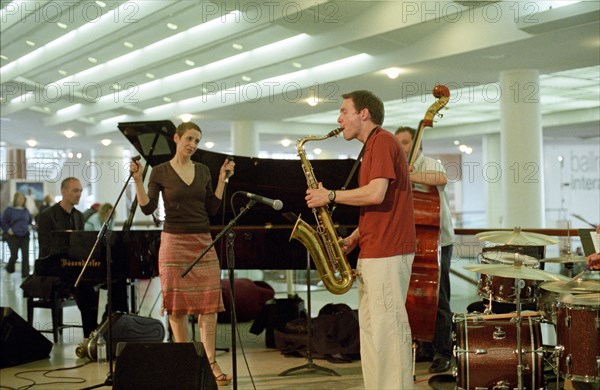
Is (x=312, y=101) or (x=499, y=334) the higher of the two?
(x=312, y=101)

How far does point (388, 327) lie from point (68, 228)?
388 centimetres

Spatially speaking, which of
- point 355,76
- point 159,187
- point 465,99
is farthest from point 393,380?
point 465,99

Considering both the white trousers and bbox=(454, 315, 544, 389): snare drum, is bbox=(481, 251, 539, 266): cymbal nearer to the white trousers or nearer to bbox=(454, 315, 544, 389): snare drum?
bbox=(454, 315, 544, 389): snare drum

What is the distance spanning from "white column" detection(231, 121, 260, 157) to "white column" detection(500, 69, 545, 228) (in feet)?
22.3

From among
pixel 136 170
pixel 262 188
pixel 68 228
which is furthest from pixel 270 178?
pixel 68 228

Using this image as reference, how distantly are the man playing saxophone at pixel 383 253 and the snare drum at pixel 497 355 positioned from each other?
2.39ft

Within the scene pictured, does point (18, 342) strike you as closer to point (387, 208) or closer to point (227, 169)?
point (227, 169)

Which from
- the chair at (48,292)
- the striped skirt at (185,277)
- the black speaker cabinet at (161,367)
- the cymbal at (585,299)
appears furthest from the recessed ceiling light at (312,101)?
the black speaker cabinet at (161,367)

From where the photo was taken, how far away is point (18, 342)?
5.51 meters

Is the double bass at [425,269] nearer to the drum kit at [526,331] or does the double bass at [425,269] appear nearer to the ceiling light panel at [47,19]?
the drum kit at [526,331]

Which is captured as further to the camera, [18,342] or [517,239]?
[18,342]

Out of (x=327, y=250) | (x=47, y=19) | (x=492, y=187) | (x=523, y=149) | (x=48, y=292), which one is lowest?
(x=48, y=292)

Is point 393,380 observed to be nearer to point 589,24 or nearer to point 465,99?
point 589,24

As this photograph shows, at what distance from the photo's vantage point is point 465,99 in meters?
14.2
